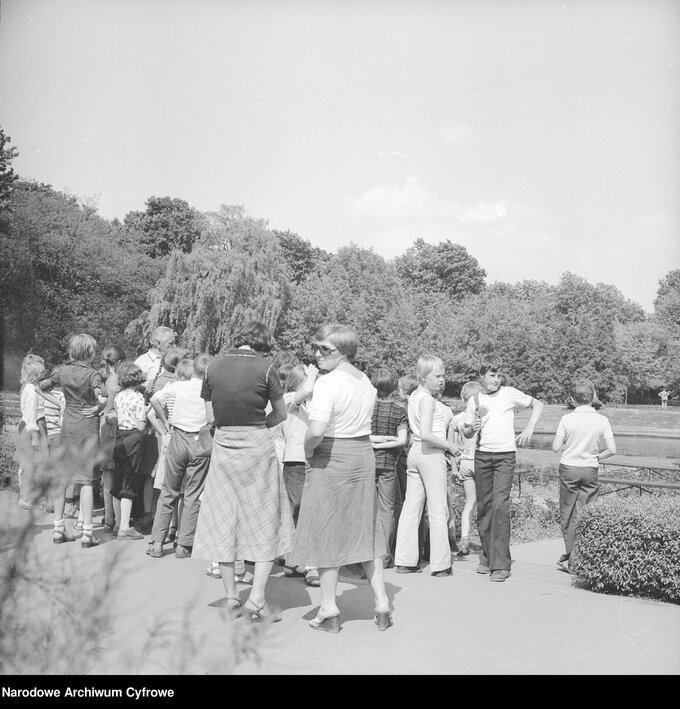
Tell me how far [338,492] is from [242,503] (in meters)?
0.68

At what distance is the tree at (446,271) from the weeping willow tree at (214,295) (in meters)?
36.2

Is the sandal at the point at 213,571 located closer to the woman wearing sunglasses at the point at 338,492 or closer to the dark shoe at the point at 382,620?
the woman wearing sunglasses at the point at 338,492

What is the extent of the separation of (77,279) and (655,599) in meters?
41.2

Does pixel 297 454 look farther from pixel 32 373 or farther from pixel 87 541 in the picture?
pixel 32 373

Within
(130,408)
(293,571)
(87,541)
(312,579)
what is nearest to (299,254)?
(130,408)

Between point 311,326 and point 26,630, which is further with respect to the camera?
point 311,326

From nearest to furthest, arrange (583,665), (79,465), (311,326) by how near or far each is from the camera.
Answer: (79,465) → (583,665) → (311,326)

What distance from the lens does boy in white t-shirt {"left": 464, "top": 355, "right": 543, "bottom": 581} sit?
6.64m

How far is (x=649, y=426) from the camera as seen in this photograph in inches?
1735

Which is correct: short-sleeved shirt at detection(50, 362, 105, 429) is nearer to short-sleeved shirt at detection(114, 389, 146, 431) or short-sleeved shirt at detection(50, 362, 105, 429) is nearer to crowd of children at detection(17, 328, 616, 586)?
crowd of children at detection(17, 328, 616, 586)

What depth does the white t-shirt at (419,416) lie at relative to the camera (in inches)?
270

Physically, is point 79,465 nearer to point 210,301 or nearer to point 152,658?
point 152,658

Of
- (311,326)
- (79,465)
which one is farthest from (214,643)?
(311,326)

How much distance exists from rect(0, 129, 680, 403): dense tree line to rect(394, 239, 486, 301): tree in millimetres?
6237
